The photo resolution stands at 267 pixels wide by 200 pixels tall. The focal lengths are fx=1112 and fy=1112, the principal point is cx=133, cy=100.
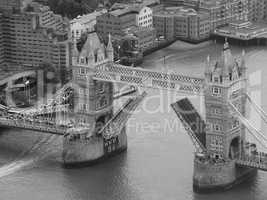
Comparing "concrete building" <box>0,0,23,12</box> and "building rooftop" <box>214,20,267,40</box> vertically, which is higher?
"concrete building" <box>0,0,23,12</box>

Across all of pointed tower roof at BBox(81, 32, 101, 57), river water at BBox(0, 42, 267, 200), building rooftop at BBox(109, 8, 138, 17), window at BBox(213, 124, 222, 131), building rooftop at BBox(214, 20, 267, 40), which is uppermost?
pointed tower roof at BBox(81, 32, 101, 57)

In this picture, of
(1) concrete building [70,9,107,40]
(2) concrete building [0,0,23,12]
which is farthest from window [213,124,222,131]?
(2) concrete building [0,0,23,12]

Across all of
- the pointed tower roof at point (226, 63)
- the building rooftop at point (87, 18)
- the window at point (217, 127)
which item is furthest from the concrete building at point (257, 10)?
the window at point (217, 127)

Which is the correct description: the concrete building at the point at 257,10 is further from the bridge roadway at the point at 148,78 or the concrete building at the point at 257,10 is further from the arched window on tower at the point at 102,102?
the bridge roadway at the point at 148,78

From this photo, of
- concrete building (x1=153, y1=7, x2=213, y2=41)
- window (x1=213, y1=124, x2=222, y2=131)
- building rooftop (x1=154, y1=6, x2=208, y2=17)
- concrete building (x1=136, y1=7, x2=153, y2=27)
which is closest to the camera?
window (x1=213, y1=124, x2=222, y2=131)

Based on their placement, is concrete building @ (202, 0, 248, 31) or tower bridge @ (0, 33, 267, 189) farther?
concrete building @ (202, 0, 248, 31)

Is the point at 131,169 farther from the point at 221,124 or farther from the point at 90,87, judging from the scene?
the point at 221,124

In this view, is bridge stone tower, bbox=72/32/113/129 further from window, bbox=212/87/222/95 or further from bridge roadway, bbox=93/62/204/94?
window, bbox=212/87/222/95

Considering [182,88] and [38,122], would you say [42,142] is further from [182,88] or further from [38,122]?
[182,88]
